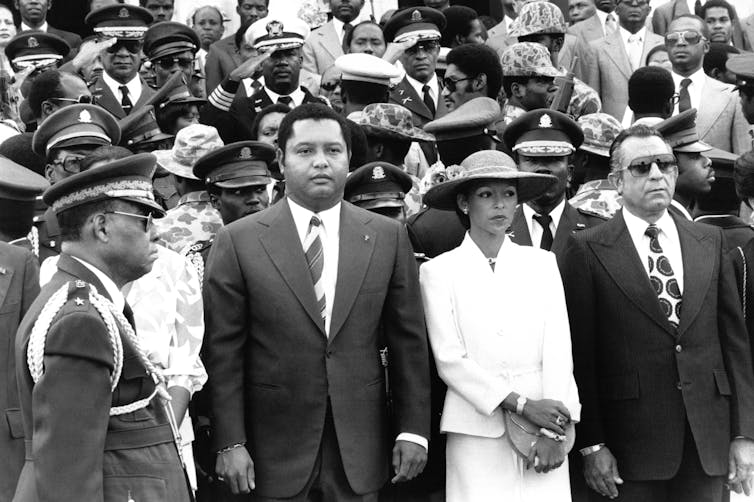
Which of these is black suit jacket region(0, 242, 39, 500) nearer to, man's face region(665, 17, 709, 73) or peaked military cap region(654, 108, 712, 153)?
peaked military cap region(654, 108, 712, 153)

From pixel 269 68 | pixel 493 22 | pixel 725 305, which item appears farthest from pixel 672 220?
pixel 493 22

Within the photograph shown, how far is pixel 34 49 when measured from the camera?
11.6 m

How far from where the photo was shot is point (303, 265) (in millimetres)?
6320

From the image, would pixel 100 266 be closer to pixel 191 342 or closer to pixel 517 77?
pixel 191 342

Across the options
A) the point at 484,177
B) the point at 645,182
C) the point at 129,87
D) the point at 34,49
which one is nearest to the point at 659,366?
the point at 645,182

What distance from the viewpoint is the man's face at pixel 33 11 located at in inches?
531

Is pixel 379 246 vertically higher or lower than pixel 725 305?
higher

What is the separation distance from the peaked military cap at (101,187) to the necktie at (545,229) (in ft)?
9.15

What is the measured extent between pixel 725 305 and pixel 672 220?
0.49 m

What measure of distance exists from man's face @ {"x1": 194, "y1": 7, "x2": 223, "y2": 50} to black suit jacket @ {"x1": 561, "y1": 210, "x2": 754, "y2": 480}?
25.7ft

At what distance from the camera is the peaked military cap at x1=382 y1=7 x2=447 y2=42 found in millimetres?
11680

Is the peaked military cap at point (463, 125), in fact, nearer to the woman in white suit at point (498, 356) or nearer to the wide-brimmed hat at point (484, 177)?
the wide-brimmed hat at point (484, 177)

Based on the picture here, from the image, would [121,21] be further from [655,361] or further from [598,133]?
[655,361]

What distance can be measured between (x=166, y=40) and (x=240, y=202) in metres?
4.35
